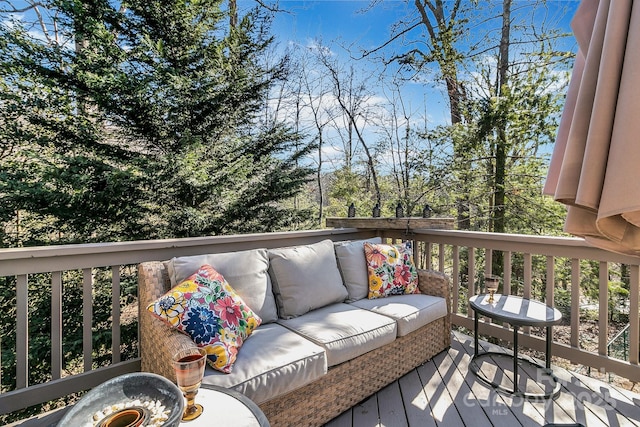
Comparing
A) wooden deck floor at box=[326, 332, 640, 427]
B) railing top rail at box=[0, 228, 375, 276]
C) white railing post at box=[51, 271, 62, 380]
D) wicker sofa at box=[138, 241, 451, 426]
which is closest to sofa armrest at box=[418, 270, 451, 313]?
wicker sofa at box=[138, 241, 451, 426]

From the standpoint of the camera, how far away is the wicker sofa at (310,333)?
64.6 inches

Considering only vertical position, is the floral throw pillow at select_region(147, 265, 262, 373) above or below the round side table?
above

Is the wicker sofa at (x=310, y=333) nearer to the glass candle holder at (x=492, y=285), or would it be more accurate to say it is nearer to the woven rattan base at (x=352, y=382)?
the woven rattan base at (x=352, y=382)

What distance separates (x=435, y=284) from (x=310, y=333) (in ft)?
4.62

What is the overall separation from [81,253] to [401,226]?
9.82ft

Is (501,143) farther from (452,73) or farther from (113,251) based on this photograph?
(113,251)

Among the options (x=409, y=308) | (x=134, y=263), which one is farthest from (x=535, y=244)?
(x=134, y=263)

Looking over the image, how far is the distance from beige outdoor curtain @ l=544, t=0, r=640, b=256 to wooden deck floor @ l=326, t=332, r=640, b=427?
1.47m

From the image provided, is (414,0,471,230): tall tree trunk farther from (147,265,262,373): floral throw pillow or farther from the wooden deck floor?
(147,265,262,373): floral throw pillow

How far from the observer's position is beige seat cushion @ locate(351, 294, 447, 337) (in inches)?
91.6

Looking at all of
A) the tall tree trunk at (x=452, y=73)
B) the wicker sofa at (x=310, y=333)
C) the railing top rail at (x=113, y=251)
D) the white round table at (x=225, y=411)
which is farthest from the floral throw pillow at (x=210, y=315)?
the tall tree trunk at (x=452, y=73)

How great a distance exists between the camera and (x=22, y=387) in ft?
6.18

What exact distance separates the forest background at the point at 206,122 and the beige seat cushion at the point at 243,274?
2.44 meters

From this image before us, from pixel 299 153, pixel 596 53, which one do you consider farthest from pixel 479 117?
pixel 596 53
